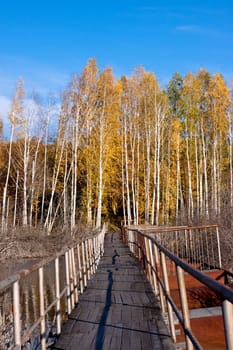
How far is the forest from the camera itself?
2775 centimetres

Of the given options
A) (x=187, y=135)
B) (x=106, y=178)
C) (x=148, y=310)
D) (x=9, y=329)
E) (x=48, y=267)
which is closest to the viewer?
(x=148, y=310)

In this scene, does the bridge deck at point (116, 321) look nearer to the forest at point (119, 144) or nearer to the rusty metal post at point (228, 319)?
the rusty metal post at point (228, 319)

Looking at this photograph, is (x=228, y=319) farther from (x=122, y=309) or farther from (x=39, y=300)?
(x=122, y=309)

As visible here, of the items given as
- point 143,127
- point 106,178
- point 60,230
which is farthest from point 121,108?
point 60,230

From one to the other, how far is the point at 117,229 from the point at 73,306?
31.5 m

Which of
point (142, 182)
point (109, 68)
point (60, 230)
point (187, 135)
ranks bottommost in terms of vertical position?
point (60, 230)

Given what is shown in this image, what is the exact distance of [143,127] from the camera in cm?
3180

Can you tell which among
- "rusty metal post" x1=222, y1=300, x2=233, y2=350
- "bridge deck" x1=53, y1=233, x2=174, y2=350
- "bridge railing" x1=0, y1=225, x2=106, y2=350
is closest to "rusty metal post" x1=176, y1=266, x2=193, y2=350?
"bridge deck" x1=53, y1=233, x2=174, y2=350

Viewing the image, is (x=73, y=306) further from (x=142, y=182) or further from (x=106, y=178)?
(x=142, y=182)

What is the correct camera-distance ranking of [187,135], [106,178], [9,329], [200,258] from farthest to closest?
[187,135], [106,178], [200,258], [9,329]

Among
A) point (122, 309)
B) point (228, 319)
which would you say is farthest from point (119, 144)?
point (228, 319)

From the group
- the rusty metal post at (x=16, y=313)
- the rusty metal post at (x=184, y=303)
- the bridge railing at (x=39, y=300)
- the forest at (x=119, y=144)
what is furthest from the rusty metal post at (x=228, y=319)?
the forest at (x=119, y=144)

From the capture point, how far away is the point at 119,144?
32.3m

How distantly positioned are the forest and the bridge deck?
1646 centimetres
